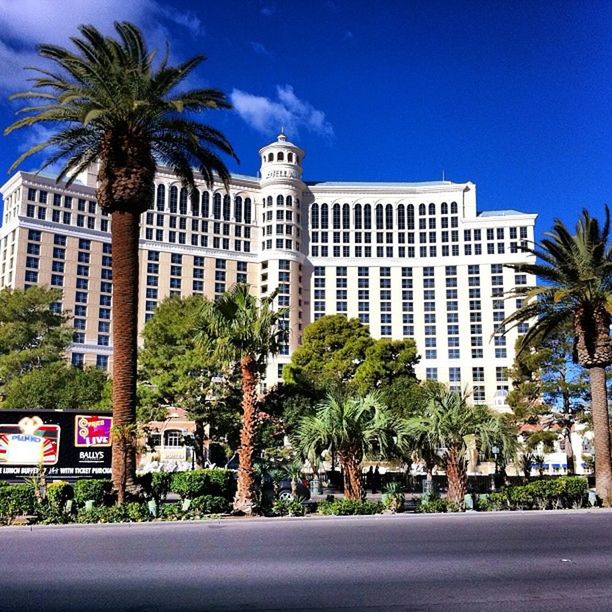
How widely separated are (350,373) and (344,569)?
158 ft

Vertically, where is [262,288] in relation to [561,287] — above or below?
above

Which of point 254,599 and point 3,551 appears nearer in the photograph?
point 254,599

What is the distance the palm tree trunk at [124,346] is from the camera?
2248cm

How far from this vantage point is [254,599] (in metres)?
9.41

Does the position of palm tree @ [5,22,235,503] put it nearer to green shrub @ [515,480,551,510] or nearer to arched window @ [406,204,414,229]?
green shrub @ [515,480,551,510]

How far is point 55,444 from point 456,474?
16655 mm

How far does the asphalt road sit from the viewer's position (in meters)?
9.30

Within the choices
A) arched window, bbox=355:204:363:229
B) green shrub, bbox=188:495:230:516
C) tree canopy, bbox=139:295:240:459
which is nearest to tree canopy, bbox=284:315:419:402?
tree canopy, bbox=139:295:240:459

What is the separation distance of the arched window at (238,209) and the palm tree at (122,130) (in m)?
91.3

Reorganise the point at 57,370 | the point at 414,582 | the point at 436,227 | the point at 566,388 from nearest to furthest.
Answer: the point at 414,582, the point at 57,370, the point at 566,388, the point at 436,227

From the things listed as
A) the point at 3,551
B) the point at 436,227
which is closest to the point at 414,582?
the point at 3,551

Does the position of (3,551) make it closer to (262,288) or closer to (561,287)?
(561,287)

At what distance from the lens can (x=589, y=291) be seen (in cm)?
2914

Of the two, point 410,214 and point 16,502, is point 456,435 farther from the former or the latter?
point 410,214
